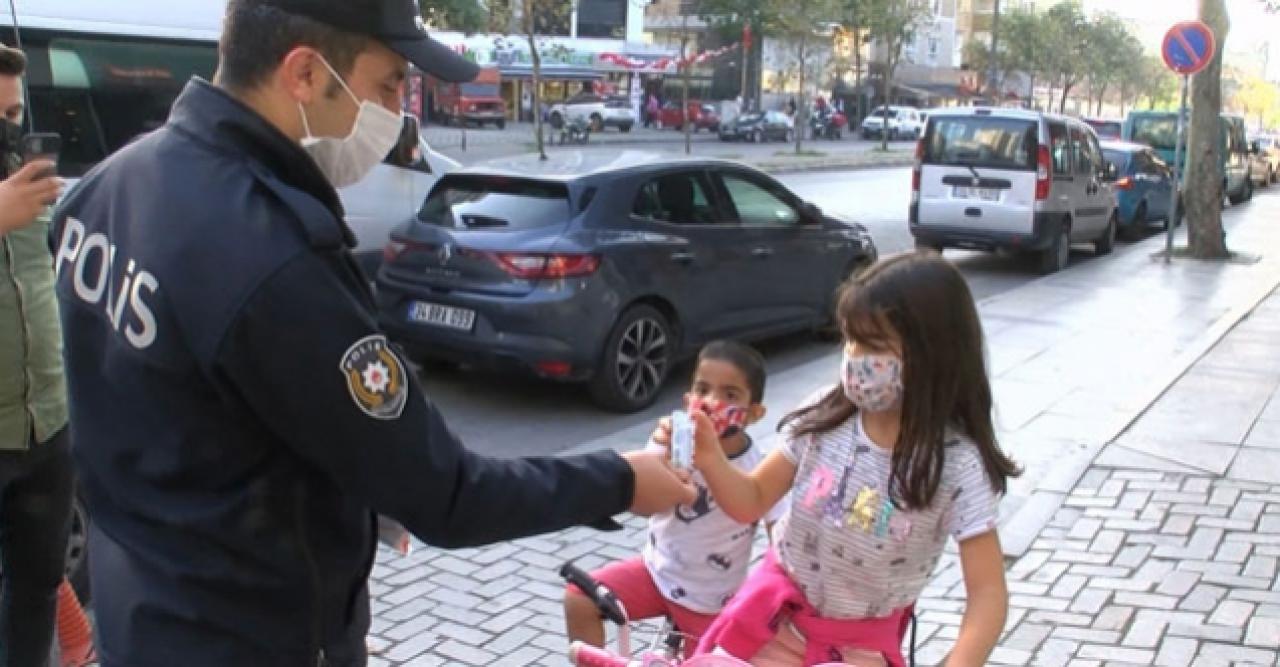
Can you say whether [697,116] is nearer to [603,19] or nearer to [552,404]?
[603,19]

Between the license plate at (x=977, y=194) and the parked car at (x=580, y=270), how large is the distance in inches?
258

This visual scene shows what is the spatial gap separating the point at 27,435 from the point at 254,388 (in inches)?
86.3

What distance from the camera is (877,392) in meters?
2.36

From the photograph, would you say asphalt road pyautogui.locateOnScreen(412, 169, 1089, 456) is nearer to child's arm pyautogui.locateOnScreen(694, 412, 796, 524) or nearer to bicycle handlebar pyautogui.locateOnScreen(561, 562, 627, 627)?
bicycle handlebar pyautogui.locateOnScreen(561, 562, 627, 627)

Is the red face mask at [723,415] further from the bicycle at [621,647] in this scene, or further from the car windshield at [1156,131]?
the car windshield at [1156,131]

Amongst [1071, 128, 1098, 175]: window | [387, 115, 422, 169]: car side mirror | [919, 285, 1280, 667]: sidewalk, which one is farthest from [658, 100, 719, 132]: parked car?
[919, 285, 1280, 667]: sidewalk

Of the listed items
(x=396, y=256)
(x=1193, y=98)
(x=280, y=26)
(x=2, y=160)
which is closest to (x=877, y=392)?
(x=280, y=26)

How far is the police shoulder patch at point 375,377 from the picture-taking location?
1.60 metres

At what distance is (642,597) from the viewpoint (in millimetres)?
3043

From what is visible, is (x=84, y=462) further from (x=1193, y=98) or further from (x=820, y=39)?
(x=820, y=39)

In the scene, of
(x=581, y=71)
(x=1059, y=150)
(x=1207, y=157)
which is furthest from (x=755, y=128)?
(x=1059, y=150)

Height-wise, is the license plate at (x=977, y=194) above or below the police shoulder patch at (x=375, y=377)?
below

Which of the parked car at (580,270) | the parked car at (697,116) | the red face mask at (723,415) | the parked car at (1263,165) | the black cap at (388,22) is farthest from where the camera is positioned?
the parked car at (697,116)

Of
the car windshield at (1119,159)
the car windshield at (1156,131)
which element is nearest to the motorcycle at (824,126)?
the car windshield at (1156,131)
